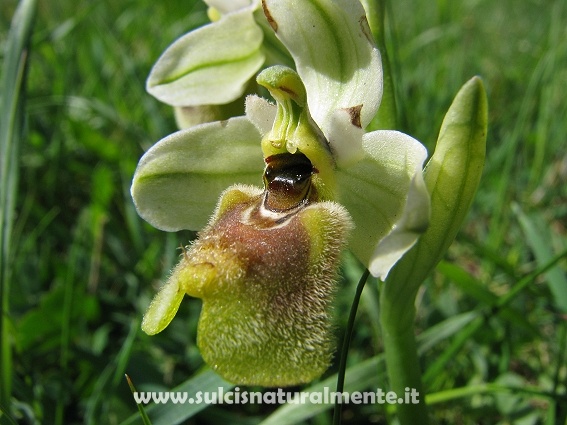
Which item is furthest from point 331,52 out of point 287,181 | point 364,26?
point 287,181

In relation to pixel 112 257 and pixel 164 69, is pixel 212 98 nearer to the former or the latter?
pixel 164 69

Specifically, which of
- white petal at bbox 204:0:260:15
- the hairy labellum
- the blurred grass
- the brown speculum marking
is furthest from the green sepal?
white petal at bbox 204:0:260:15

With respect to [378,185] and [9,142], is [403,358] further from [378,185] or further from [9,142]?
[9,142]

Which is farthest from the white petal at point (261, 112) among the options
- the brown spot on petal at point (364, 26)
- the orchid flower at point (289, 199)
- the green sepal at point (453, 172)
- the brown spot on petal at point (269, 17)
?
the green sepal at point (453, 172)

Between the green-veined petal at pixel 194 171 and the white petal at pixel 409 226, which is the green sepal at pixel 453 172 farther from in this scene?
the green-veined petal at pixel 194 171

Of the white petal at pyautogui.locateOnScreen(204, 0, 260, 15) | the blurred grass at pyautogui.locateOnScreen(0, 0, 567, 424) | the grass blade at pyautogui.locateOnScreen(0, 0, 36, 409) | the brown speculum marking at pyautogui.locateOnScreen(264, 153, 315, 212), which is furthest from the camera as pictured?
the white petal at pyautogui.locateOnScreen(204, 0, 260, 15)

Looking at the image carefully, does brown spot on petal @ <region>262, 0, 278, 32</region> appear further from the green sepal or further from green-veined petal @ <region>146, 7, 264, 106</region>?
the green sepal

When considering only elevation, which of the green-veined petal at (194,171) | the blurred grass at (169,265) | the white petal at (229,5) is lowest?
the blurred grass at (169,265)
